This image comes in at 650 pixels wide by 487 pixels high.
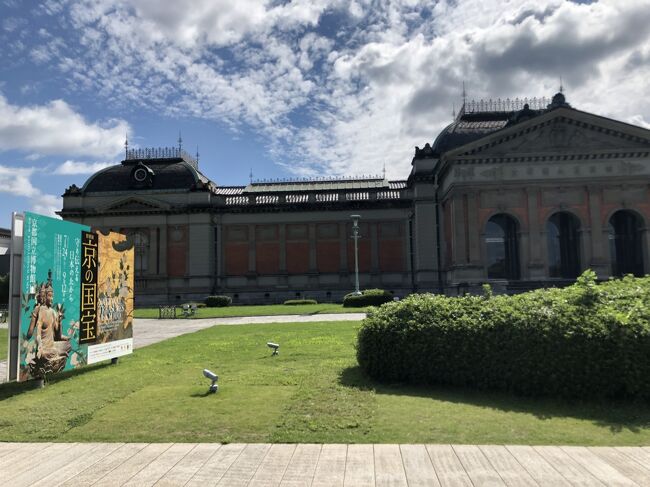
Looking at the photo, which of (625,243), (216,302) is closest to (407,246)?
(625,243)

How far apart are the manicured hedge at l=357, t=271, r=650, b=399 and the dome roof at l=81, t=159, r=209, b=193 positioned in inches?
1789

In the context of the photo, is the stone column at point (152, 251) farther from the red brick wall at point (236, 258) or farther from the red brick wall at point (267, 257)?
the red brick wall at point (267, 257)

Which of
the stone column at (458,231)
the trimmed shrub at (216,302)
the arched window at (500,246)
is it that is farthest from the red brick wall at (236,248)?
the arched window at (500,246)

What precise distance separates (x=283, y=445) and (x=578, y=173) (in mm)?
39842

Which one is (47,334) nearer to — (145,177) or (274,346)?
(274,346)

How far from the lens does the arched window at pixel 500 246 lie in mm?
40750

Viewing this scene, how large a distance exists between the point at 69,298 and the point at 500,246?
37.4m

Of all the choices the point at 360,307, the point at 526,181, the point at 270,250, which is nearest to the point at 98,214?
the point at 270,250

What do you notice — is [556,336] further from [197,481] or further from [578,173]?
[578,173]

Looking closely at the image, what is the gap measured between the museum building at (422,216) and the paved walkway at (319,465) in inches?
1297

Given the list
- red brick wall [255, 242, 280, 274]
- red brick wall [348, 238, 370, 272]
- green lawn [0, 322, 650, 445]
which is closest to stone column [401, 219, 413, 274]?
red brick wall [348, 238, 370, 272]

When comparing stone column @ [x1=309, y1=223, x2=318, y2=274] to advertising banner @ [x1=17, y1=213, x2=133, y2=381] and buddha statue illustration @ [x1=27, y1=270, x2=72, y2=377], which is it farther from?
buddha statue illustration @ [x1=27, y1=270, x2=72, y2=377]

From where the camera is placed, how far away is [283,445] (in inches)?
234

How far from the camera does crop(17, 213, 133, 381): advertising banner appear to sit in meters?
9.41
